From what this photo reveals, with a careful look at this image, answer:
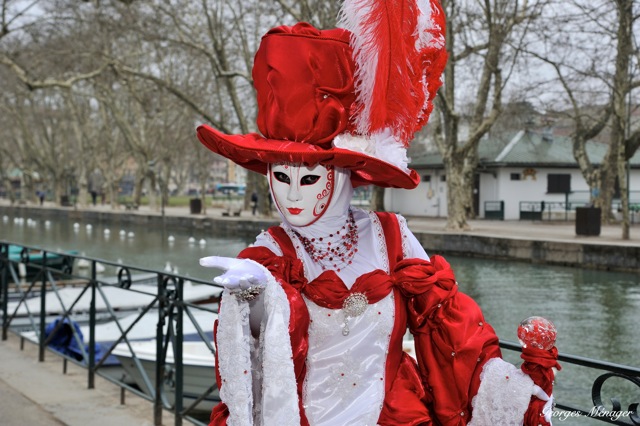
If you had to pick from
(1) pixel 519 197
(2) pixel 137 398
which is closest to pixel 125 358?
(2) pixel 137 398

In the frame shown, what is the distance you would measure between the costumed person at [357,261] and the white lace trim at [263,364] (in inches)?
2.5

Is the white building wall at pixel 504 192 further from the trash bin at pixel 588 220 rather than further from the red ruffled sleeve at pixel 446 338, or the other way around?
the red ruffled sleeve at pixel 446 338

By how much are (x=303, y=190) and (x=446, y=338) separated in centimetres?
65

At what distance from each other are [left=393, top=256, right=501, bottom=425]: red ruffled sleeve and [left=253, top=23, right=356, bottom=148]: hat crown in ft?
1.71

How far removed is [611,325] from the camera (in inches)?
436

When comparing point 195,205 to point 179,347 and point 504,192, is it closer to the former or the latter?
point 504,192

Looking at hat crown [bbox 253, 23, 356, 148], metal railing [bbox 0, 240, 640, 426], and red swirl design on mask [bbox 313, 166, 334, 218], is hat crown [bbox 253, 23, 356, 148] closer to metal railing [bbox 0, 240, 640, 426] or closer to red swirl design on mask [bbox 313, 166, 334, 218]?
red swirl design on mask [bbox 313, 166, 334, 218]

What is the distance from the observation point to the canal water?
27.6 feet

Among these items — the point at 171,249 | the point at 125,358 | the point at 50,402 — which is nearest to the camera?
the point at 50,402

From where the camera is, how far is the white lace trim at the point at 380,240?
2.34m

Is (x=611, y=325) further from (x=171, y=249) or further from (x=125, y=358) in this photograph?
(x=171, y=249)

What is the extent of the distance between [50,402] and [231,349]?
3.28 metres

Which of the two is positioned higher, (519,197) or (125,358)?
(519,197)

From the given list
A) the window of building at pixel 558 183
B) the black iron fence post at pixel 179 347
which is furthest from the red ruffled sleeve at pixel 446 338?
the window of building at pixel 558 183
